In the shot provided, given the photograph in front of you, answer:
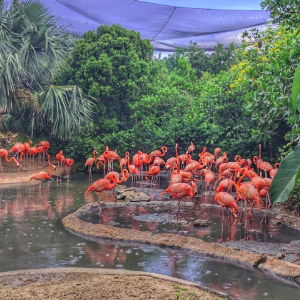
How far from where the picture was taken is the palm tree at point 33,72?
41.6 feet

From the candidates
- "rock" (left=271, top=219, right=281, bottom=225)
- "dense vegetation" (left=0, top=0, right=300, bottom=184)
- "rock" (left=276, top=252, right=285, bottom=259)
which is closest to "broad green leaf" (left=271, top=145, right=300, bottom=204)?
"rock" (left=276, top=252, right=285, bottom=259)

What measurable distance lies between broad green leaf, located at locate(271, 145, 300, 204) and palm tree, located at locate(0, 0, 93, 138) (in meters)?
12.4

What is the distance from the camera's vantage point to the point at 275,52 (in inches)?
386

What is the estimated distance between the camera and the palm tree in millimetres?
12688

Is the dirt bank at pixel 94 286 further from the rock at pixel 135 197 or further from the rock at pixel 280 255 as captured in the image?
the rock at pixel 135 197

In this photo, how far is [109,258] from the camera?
5070mm

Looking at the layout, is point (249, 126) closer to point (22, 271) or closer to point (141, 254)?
point (141, 254)

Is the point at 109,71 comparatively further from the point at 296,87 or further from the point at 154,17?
the point at 296,87

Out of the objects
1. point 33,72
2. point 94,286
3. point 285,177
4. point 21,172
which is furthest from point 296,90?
point 33,72

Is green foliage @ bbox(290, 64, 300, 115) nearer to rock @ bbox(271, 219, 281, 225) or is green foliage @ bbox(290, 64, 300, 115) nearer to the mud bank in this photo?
the mud bank

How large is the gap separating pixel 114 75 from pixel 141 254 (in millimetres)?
10525

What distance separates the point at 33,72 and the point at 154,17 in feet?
19.9

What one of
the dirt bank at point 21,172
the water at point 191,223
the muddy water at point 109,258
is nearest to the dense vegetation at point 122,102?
the dirt bank at point 21,172

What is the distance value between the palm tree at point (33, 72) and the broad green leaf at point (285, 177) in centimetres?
1239
